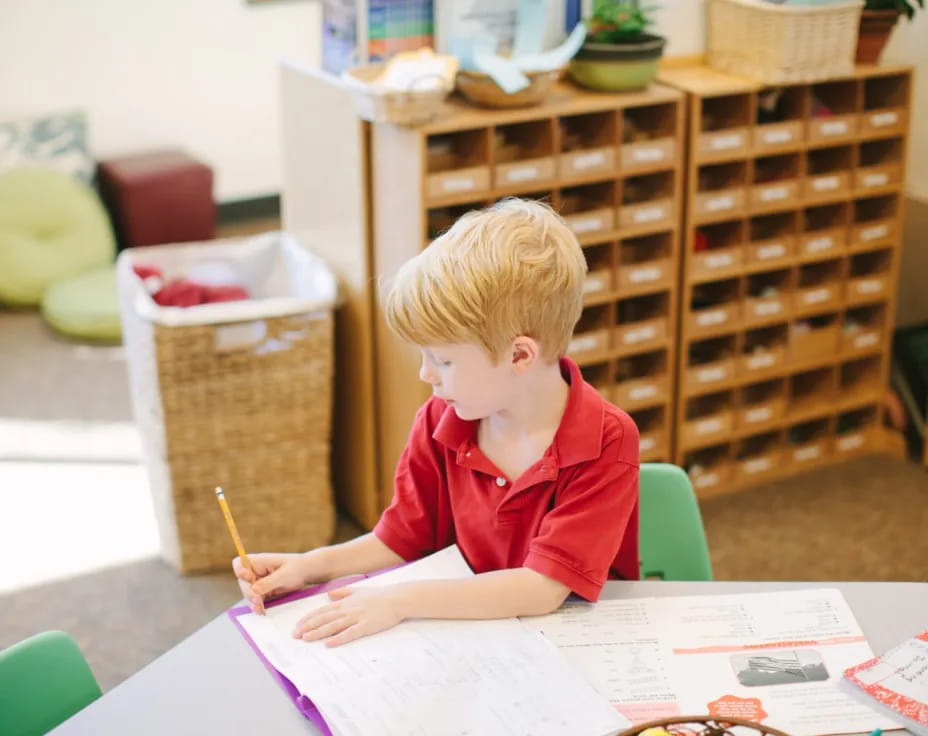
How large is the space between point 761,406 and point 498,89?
1144mm

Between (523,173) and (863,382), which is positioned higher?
(523,173)

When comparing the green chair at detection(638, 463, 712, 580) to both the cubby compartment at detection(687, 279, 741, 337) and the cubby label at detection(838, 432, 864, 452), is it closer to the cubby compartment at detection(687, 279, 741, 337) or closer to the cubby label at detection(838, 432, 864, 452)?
the cubby compartment at detection(687, 279, 741, 337)

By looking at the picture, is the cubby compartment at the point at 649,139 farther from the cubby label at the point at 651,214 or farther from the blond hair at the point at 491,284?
the blond hair at the point at 491,284

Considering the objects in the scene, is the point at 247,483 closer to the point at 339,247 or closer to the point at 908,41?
the point at 339,247

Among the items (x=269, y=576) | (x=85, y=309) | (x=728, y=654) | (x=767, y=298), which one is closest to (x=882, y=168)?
(x=767, y=298)

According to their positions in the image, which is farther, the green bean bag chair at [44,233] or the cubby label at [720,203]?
the green bean bag chair at [44,233]

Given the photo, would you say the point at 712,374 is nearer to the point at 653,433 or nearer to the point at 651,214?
the point at 653,433

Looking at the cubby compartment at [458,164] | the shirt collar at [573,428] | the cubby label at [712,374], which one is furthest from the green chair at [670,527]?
the cubby label at [712,374]

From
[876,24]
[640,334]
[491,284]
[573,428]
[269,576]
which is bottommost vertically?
[640,334]

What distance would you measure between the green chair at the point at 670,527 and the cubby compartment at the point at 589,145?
104 cm

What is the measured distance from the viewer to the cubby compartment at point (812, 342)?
3049 mm

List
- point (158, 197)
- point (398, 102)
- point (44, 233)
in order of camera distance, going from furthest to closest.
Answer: point (158, 197) → point (44, 233) → point (398, 102)

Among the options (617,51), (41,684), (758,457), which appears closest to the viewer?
(41,684)

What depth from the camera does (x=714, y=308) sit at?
2.90 meters
